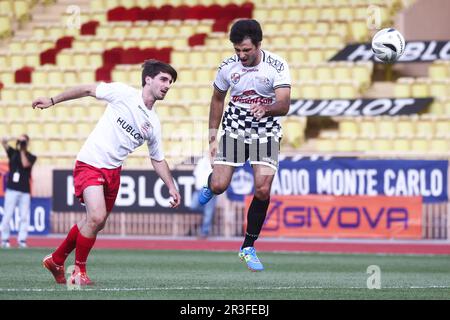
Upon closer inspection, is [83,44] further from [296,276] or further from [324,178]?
[296,276]

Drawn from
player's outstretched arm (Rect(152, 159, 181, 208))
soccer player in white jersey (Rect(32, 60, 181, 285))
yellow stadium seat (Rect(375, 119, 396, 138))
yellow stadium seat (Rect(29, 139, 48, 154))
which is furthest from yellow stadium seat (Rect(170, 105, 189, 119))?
soccer player in white jersey (Rect(32, 60, 181, 285))

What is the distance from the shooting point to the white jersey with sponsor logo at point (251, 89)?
39.8 feet

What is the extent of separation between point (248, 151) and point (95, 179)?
6.29 ft

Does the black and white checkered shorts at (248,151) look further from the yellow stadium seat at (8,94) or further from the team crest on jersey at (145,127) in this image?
the yellow stadium seat at (8,94)

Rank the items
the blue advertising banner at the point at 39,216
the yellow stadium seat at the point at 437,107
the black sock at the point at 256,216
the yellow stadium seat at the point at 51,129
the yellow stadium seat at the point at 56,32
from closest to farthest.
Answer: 1. the black sock at the point at 256,216
2. the blue advertising banner at the point at 39,216
3. the yellow stadium seat at the point at 437,107
4. the yellow stadium seat at the point at 51,129
5. the yellow stadium seat at the point at 56,32

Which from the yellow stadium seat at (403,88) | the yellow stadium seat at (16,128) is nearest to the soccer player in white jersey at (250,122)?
the yellow stadium seat at (403,88)

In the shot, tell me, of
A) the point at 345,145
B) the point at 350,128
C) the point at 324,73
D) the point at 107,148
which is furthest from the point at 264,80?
the point at 324,73

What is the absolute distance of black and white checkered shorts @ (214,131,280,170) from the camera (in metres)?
12.4

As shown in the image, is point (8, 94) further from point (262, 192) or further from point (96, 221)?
point (96, 221)

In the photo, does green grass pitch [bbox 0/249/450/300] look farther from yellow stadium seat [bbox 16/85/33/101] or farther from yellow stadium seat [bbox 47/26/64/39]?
yellow stadium seat [bbox 47/26/64/39]

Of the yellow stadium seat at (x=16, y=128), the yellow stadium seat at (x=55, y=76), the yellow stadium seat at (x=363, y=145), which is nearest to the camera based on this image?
the yellow stadium seat at (x=363, y=145)

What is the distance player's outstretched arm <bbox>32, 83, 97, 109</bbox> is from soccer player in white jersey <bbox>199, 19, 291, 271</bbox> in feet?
5.37

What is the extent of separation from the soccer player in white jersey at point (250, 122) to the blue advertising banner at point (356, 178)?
33.3 feet
